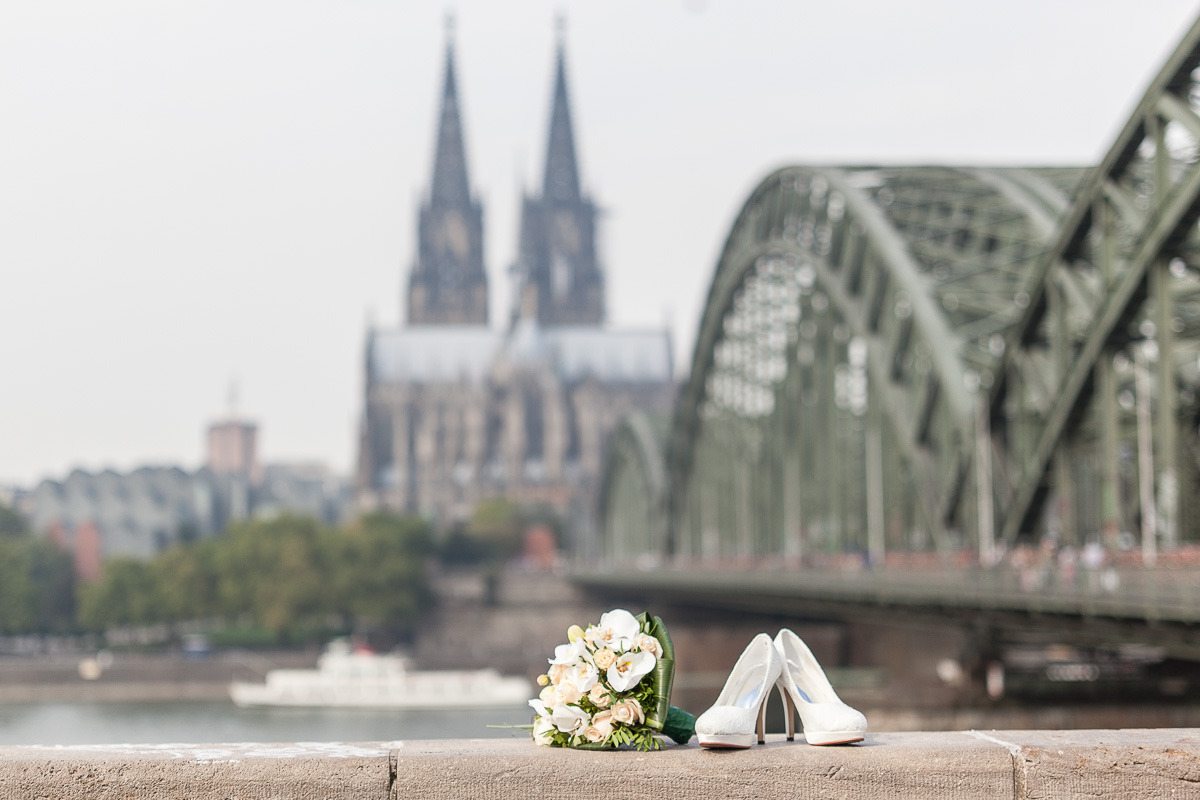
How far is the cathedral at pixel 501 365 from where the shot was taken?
174875 millimetres

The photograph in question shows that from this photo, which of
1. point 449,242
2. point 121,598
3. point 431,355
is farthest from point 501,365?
point 121,598

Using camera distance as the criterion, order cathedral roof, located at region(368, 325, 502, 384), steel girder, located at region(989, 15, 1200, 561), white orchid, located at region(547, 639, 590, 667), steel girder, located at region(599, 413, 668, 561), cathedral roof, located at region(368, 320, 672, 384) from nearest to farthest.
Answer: white orchid, located at region(547, 639, 590, 667) → steel girder, located at region(989, 15, 1200, 561) → steel girder, located at region(599, 413, 668, 561) → cathedral roof, located at region(368, 320, 672, 384) → cathedral roof, located at region(368, 325, 502, 384)

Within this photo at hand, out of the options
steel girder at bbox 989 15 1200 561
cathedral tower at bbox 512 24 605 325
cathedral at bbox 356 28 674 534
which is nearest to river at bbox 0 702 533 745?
steel girder at bbox 989 15 1200 561

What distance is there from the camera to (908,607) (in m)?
39.2

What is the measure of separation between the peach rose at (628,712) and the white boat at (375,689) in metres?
70.0

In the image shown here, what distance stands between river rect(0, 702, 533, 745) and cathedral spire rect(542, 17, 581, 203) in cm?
10931

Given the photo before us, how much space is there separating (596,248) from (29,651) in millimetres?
103997

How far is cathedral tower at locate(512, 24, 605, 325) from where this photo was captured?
181m

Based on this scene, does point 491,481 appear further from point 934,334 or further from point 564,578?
point 934,334

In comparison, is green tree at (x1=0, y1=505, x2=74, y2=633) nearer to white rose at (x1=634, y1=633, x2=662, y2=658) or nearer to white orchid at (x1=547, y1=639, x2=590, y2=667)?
white orchid at (x1=547, y1=639, x2=590, y2=667)

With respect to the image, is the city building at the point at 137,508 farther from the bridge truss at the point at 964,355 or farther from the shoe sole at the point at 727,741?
the shoe sole at the point at 727,741

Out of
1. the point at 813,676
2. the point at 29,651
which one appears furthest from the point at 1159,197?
the point at 29,651

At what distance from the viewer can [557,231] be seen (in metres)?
182

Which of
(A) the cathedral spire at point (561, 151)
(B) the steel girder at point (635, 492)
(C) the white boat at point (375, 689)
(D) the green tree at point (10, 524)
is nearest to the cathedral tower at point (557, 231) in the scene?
(A) the cathedral spire at point (561, 151)
